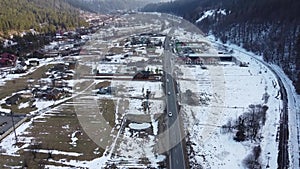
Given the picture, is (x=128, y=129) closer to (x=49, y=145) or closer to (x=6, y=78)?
(x=49, y=145)

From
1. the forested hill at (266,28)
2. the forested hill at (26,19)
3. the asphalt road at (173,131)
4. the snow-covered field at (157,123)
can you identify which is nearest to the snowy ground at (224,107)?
the snow-covered field at (157,123)

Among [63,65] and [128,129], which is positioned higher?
[63,65]

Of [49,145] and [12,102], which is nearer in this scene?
[49,145]

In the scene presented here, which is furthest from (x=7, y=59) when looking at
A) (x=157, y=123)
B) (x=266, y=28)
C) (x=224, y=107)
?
(x=266, y=28)

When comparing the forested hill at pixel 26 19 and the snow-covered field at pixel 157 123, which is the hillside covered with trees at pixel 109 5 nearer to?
the forested hill at pixel 26 19

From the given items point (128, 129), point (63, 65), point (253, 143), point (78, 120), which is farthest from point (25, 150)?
point (63, 65)

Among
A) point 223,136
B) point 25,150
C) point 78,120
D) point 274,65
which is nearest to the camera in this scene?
point 25,150

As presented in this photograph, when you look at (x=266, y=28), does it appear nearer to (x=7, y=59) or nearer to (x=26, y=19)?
(x=7, y=59)

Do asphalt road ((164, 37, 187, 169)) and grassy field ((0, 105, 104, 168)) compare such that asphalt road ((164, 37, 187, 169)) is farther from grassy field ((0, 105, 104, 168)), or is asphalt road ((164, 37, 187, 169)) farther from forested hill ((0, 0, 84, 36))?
forested hill ((0, 0, 84, 36))
